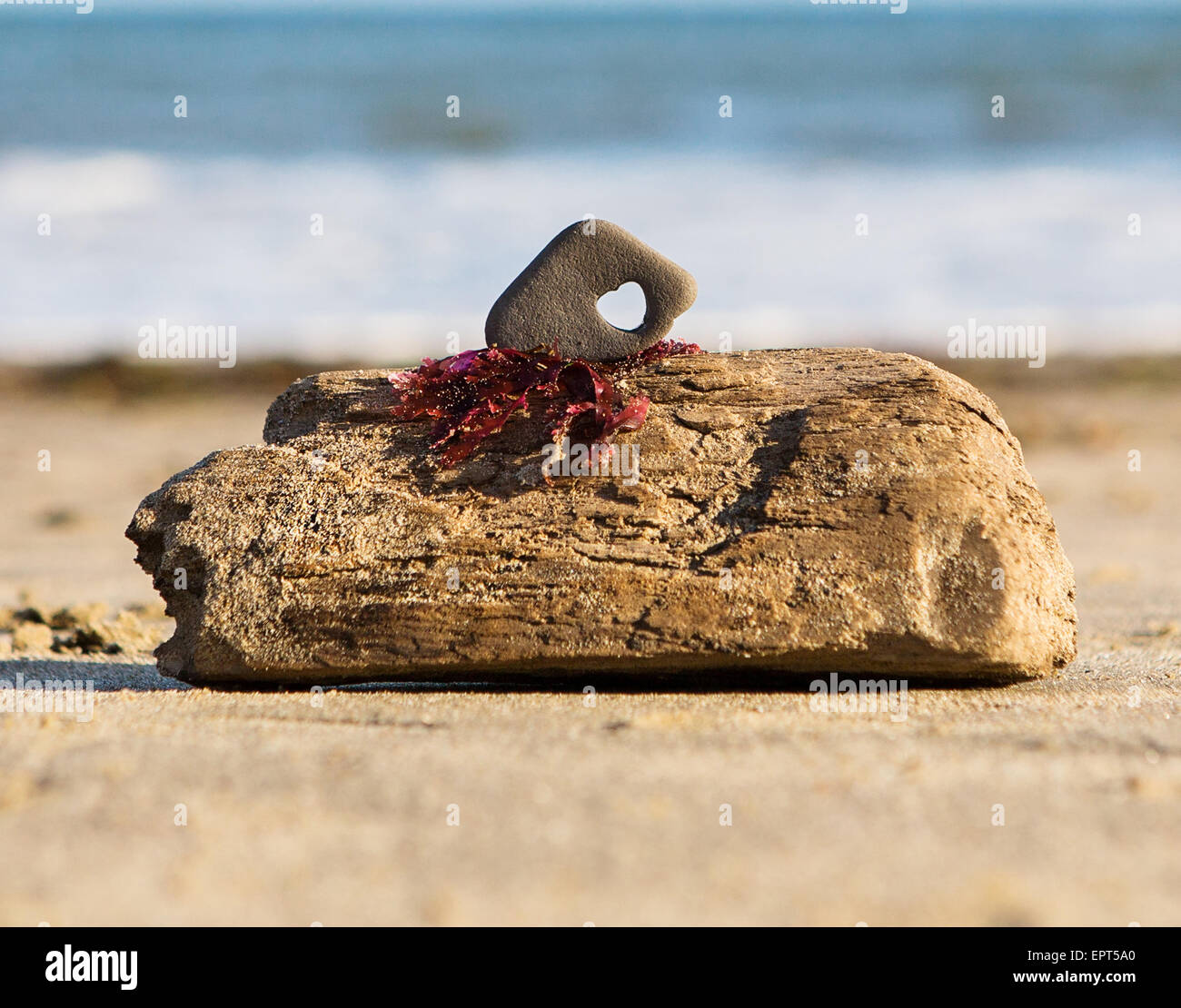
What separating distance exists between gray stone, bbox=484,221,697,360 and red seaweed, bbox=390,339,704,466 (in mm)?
78

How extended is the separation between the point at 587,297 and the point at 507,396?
53 cm

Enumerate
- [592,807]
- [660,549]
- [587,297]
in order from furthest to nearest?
[587,297] < [660,549] < [592,807]

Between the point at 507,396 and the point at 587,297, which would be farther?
the point at 587,297

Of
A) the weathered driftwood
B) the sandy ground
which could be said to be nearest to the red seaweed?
the weathered driftwood

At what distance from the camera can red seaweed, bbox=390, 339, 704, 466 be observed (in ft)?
13.3

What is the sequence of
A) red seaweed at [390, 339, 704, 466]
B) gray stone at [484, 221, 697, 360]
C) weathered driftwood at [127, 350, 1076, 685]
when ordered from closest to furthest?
1. weathered driftwood at [127, 350, 1076, 685]
2. red seaweed at [390, 339, 704, 466]
3. gray stone at [484, 221, 697, 360]

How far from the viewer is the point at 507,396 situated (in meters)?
4.16

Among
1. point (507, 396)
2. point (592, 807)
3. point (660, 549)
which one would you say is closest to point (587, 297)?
point (507, 396)

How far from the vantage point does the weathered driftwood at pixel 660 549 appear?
377 cm

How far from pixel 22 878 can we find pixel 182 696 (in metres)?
1.55

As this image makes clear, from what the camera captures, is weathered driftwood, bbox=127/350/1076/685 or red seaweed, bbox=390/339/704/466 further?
red seaweed, bbox=390/339/704/466

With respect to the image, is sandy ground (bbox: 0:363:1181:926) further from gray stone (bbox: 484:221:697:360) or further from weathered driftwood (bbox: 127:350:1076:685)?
gray stone (bbox: 484:221:697:360)

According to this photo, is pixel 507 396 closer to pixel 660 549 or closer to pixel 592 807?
pixel 660 549
